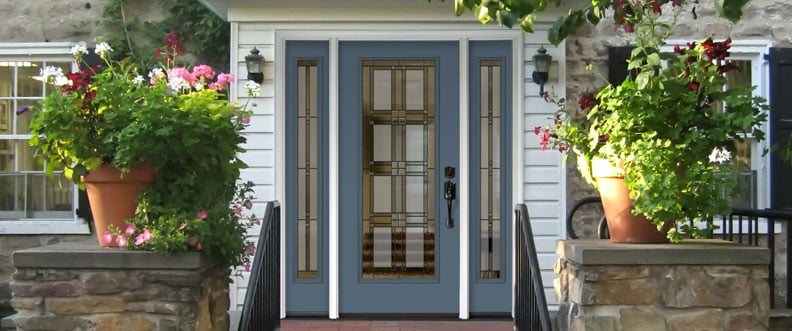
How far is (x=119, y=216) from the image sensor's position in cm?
377

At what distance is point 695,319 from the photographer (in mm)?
3693

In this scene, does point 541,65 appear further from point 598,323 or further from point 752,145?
point 598,323

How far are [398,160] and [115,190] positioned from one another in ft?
9.07

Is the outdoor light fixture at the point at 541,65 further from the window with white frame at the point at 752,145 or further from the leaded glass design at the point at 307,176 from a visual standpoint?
the leaded glass design at the point at 307,176

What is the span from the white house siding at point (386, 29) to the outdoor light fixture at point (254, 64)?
→ 9 centimetres

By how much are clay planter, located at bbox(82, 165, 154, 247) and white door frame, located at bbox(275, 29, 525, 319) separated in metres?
2.36

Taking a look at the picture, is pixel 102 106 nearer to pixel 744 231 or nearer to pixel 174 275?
pixel 174 275

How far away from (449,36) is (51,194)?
3378 millimetres

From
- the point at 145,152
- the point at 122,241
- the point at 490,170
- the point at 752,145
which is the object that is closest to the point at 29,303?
the point at 122,241

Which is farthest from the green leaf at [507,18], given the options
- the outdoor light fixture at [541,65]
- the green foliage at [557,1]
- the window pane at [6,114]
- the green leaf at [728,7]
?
the window pane at [6,114]

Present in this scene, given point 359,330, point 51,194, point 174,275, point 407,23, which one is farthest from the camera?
point 51,194

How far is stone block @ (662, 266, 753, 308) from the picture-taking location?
3686 mm

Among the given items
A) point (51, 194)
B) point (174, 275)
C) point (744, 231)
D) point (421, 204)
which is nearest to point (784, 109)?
point (744, 231)

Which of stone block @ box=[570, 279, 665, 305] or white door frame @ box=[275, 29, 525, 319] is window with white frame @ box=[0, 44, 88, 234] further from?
stone block @ box=[570, 279, 665, 305]
